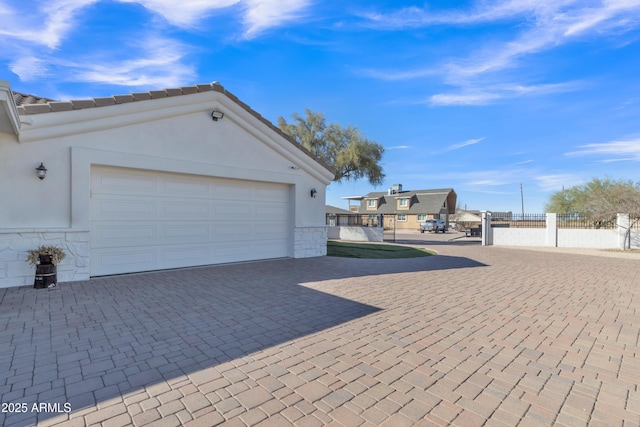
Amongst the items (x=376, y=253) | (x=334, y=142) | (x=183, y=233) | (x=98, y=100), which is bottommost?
(x=376, y=253)

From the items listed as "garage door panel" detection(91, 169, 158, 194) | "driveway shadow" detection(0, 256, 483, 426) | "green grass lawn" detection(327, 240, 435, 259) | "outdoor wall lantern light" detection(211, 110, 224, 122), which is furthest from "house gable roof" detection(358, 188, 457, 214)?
"garage door panel" detection(91, 169, 158, 194)

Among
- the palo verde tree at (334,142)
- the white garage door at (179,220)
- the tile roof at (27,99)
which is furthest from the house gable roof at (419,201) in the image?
the tile roof at (27,99)

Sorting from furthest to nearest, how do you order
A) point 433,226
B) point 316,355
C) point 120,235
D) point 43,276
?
→ 1. point 433,226
2. point 120,235
3. point 43,276
4. point 316,355

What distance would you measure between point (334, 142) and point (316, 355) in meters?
19.0

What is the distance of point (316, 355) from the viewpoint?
137 inches

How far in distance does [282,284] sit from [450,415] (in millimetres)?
5093

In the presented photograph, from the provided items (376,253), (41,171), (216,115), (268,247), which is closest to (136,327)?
(41,171)

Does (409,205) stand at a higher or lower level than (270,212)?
higher

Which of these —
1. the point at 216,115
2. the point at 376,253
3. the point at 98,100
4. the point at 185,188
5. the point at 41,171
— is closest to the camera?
the point at 41,171

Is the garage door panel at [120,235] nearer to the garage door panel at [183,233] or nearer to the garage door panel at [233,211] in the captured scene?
the garage door panel at [183,233]

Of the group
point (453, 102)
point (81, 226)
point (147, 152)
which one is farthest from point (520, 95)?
point (81, 226)

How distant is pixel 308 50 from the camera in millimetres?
12617

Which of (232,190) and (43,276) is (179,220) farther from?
(43,276)

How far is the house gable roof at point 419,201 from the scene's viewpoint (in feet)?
139
